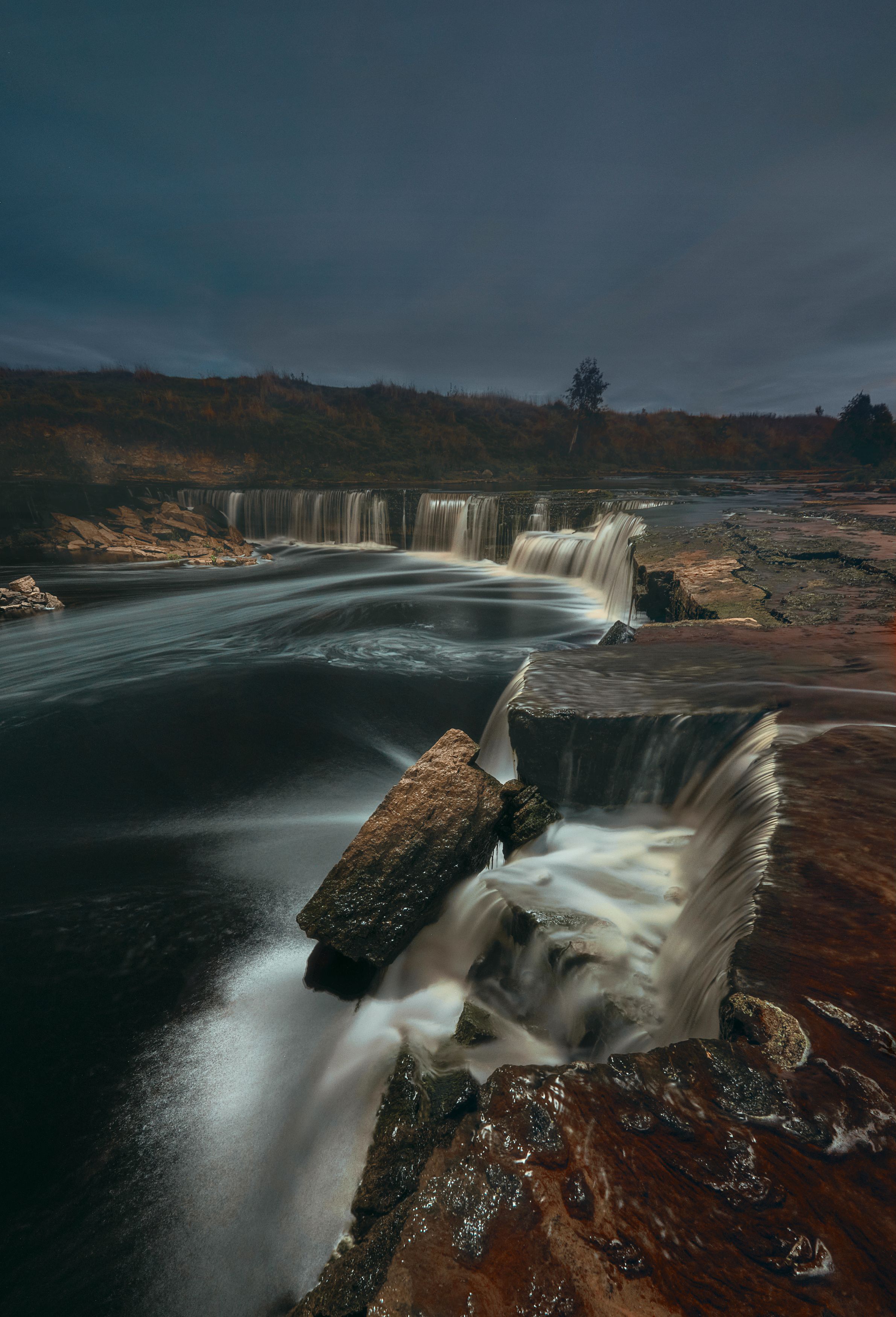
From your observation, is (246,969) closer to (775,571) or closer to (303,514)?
(775,571)

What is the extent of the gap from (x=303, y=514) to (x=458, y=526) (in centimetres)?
906

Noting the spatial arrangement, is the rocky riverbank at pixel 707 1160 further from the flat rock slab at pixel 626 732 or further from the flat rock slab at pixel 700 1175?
the flat rock slab at pixel 626 732

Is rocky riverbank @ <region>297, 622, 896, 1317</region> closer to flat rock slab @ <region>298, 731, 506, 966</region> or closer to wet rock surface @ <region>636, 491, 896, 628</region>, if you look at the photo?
flat rock slab @ <region>298, 731, 506, 966</region>

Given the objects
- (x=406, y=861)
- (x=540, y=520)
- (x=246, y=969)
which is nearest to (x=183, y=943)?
(x=246, y=969)

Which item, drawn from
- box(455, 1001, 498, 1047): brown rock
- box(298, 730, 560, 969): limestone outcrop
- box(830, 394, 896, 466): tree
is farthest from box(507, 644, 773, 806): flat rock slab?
box(830, 394, 896, 466): tree

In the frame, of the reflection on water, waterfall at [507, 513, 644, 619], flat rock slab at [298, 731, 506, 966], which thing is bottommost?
the reflection on water

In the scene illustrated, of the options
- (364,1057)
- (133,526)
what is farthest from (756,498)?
(133,526)

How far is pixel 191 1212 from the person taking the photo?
2188 millimetres

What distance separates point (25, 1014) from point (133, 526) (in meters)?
22.4

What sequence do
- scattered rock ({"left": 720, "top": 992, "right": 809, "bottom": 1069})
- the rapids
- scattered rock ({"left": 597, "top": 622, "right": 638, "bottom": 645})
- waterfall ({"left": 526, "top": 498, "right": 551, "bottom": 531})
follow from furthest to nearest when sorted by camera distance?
waterfall ({"left": 526, "top": 498, "right": 551, "bottom": 531}) → scattered rock ({"left": 597, "top": 622, "right": 638, "bottom": 645}) → the rapids → scattered rock ({"left": 720, "top": 992, "right": 809, "bottom": 1069})

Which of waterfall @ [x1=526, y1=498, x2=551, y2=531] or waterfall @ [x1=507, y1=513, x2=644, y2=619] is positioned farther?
waterfall @ [x1=526, y1=498, x2=551, y2=531]

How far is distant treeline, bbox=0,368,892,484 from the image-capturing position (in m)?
37.6

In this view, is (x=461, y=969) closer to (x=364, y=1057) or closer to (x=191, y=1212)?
(x=364, y=1057)

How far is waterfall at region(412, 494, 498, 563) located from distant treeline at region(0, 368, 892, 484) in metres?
14.5
